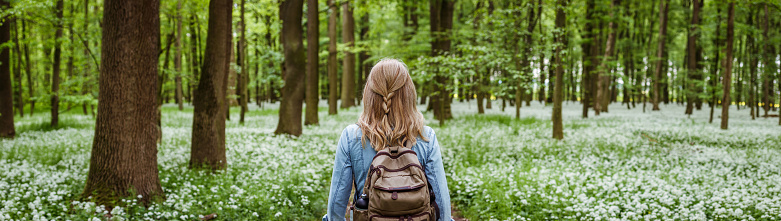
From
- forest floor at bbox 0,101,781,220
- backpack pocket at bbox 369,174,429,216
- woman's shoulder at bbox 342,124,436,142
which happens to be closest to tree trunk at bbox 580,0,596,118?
forest floor at bbox 0,101,781,220

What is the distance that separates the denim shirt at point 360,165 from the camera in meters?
2.56

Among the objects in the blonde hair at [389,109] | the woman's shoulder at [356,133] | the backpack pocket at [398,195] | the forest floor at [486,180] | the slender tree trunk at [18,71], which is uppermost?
the slender tree trunk at [18,71]

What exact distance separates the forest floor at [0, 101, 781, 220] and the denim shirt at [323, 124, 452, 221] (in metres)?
3.25

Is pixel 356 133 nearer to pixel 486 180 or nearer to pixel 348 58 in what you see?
pixel 486 180

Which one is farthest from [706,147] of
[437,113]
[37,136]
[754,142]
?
[37,136]

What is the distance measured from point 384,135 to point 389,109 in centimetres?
15

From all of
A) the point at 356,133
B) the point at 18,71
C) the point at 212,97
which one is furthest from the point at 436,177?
the point at 18,71

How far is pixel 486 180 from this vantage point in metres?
7.57

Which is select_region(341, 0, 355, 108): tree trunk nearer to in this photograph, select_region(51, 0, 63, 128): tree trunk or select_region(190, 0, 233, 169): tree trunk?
select_region(51, 0, 63, 128): tree trunk

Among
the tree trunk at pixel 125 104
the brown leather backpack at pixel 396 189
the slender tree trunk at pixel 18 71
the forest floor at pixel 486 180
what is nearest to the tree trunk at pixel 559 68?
the forest floor at pixel 486 180

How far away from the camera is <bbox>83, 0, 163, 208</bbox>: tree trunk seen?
17.4ft

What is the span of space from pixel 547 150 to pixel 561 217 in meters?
5.94

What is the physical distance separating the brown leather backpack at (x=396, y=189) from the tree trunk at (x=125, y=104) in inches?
174

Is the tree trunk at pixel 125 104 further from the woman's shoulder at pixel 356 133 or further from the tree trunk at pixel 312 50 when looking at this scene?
the tree trunk at pixel 312 50
